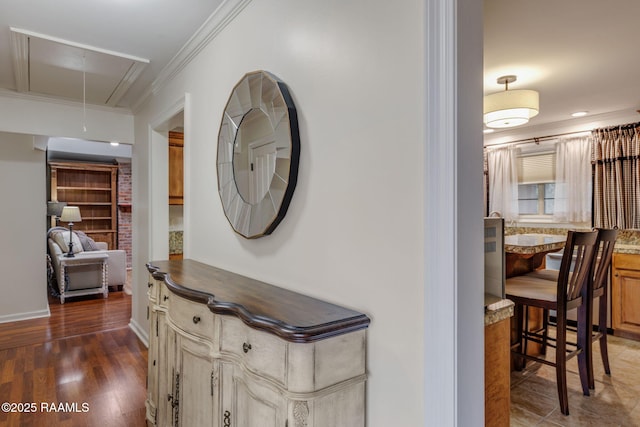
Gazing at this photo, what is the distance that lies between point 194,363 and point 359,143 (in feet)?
4.05

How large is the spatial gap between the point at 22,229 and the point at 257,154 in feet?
13.7

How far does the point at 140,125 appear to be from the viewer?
3885 mm

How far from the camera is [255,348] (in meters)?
1.23

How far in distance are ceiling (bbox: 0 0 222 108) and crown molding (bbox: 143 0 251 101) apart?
33mm

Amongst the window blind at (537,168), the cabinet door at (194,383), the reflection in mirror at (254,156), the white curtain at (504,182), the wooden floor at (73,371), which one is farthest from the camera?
the white curtain at (504,182)

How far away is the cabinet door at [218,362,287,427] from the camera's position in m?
1.14

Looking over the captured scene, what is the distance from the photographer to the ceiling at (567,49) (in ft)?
6.79

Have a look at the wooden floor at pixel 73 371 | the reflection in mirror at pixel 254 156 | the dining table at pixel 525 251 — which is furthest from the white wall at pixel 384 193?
the wooden floor at pixel 73 371

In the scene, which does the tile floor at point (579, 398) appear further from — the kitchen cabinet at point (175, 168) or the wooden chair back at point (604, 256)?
the kitchen cabinet at point (175, 168)

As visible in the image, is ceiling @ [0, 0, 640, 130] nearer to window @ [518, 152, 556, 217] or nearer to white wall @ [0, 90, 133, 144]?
white wall @ [0, 90, 133, 144]

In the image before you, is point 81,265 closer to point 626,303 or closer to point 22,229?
point 22,229

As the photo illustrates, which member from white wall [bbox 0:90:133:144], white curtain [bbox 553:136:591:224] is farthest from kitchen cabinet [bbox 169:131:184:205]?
white curtain [bbox 553:136:591:224]

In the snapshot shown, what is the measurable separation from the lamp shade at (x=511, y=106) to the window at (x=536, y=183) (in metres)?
2.10

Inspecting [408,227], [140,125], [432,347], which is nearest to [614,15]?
[408,227]
